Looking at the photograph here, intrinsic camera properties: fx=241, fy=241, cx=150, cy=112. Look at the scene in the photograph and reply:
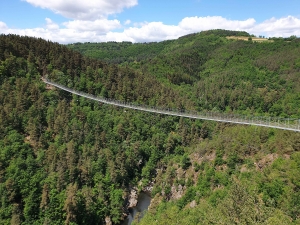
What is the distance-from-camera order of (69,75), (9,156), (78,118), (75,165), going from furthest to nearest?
(69,75) → (78,118) → (75,165) → (9,156)

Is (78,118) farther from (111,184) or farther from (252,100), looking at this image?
(252,100)

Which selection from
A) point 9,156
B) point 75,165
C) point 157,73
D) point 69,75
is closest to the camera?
point 9,156

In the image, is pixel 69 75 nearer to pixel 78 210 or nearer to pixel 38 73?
pixel 38 73

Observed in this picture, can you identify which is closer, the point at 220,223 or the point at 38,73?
the point at 220,223

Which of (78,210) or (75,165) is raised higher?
(75,165)

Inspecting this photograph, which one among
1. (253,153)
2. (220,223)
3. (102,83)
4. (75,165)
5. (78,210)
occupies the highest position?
(102,83)

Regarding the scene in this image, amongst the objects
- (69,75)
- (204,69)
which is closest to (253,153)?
(69,75)
